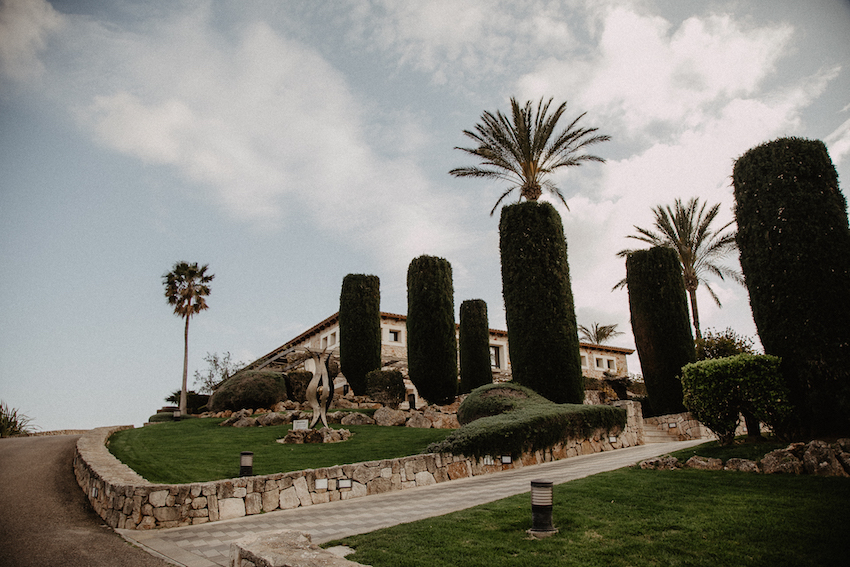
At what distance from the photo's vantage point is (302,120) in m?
12.4

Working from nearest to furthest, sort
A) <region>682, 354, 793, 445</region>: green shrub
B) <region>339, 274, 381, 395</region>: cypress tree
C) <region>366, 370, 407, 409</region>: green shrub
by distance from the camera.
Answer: <region>682, 354, 793, 445</region>: green shrub, <region>366, 370, 407, 409</region>: green shrub, <region>339, 274, 381, 395</region>: cypress tree

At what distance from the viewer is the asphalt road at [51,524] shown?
19.3 feet

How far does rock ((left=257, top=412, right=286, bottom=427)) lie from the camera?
1702 centimetres

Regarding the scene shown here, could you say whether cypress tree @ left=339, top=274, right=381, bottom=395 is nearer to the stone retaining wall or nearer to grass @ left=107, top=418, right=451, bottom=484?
grass @ left=107, top=418, right=451, bottom=484

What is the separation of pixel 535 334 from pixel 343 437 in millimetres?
7741

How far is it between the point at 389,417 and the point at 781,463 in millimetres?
12117

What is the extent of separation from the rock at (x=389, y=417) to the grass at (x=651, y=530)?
10526 mm

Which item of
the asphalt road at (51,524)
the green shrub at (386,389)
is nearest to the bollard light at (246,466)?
the asphalt road at (51,524)

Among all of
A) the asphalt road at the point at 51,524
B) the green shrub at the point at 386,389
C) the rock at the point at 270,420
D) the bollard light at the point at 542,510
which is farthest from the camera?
the green shrub at the point at 386,389

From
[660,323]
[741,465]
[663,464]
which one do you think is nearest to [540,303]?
[660,323]

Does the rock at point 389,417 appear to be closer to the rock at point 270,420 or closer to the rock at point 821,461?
the rock at point 270,420

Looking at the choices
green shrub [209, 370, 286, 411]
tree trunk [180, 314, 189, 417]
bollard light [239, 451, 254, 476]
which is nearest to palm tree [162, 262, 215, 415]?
tree trunk [180, 314, 189, 417]

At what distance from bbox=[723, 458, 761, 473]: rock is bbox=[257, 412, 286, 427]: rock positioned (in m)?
13.6

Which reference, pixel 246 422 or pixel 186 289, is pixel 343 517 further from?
pixel 186 289
